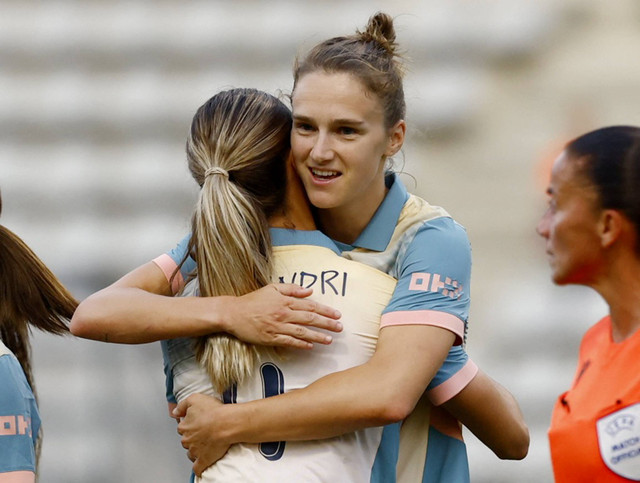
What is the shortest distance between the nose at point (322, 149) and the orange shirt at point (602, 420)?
627 millimetres

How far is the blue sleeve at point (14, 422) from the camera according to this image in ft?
7.70

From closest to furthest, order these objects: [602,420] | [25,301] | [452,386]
Answer: [602,420] < [452,386] < [25,301]

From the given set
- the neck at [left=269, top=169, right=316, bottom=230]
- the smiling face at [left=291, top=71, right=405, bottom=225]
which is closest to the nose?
the smiling face at [left=291, top=71, right=405, bottom=225]

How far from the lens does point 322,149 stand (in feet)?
7.74

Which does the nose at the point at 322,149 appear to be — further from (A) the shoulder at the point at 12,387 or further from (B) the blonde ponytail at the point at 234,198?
(A) the shoulder at the point at 12,387

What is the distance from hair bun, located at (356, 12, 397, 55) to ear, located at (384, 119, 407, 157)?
0.50 feet

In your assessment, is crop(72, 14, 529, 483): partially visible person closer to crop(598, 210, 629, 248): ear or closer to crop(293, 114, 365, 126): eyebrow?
crop(293, 114, 365, 126): eyebrow

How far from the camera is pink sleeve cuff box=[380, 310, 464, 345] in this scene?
7.37 feet

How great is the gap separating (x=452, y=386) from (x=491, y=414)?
0.12m

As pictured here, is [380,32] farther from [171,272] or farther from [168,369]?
[168,369]

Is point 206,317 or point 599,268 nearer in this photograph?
point 599,268

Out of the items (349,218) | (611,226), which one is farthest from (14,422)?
(611,226)

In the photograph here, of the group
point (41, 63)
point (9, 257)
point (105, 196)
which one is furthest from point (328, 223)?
point (41, 63)

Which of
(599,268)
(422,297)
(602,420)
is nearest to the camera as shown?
(602,420)
